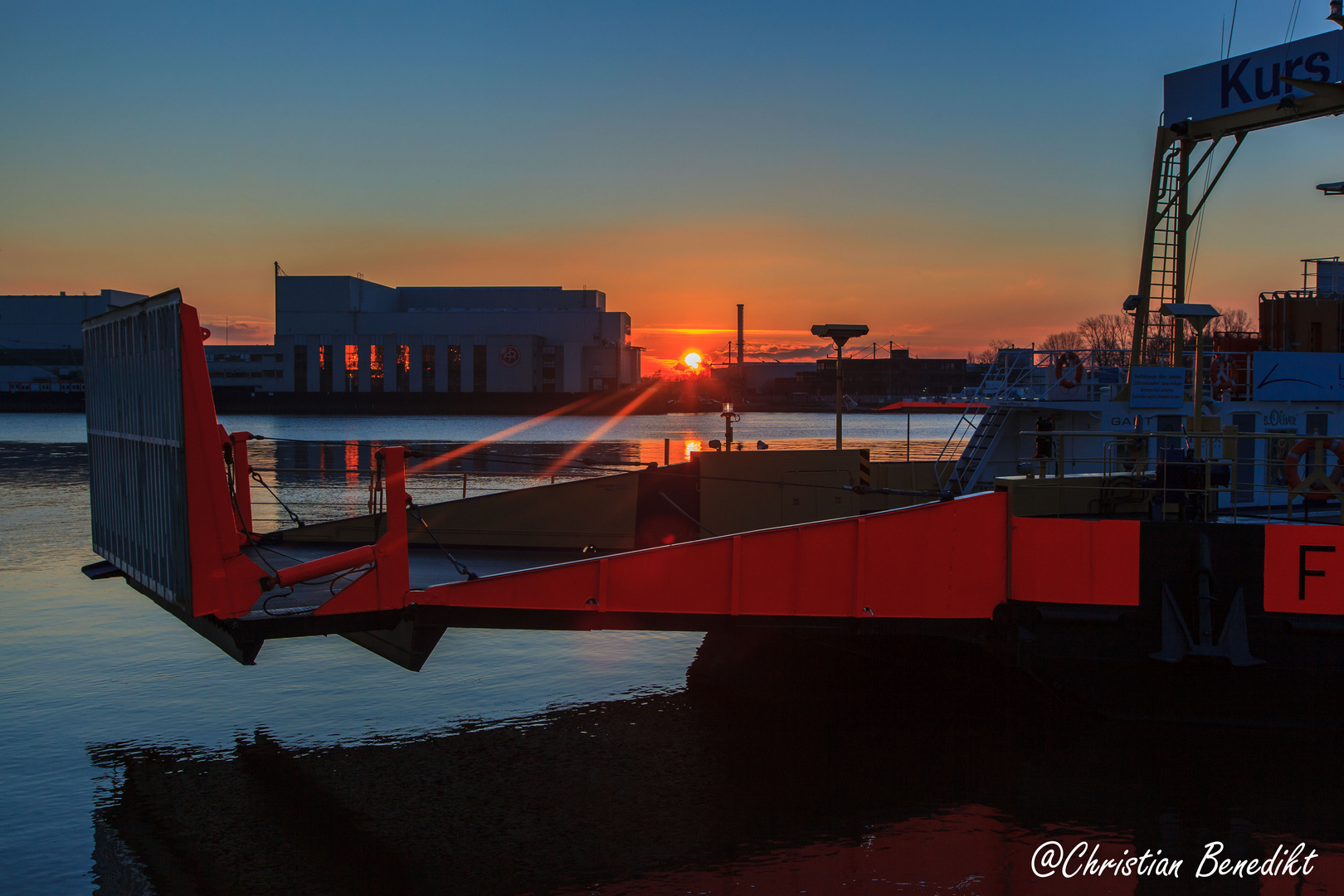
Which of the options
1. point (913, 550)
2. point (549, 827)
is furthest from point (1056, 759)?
point (549, 827)

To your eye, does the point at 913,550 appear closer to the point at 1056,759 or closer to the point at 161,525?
the point at 1056,759

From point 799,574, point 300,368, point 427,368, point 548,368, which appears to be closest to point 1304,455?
point 799,574

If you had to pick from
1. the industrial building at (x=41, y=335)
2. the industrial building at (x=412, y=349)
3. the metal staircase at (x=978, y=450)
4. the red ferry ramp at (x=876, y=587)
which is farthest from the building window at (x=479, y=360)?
the red ferry ramp at (x=876, y=587)

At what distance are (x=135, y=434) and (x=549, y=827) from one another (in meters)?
5.21

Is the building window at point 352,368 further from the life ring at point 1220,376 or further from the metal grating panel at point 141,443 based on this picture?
the metal grating panel at point 141,443

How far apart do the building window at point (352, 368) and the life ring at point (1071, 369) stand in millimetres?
133938

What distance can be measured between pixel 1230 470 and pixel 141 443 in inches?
516

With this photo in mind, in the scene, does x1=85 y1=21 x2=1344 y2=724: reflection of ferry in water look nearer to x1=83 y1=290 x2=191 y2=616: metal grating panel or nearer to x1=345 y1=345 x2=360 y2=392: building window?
x1=83 y1=290 x2=191 y2=616: metal grating panel

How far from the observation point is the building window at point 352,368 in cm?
13912

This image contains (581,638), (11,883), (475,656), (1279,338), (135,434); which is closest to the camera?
(11,883)

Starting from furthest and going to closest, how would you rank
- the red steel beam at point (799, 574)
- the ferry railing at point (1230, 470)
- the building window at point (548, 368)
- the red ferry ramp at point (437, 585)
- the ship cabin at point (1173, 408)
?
the building window at point (548, 368) → the ship cabin at point (1173, 408) → the ferry railing at point (1230, 470) → the red steel beam at point (799, 574) → the red ferry ramp at point (437, 585)

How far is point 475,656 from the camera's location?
13406 millimetres

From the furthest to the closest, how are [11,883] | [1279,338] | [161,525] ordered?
[1279,338], [161,525], [11,883]

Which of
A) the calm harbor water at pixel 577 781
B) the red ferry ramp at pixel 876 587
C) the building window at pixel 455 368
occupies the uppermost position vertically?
the building window at pixel 455 368
